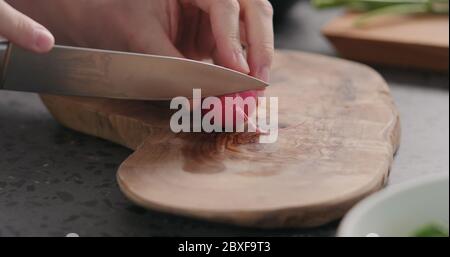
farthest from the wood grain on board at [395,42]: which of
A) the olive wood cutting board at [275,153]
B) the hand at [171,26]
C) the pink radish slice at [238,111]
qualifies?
the pink radish slice at [238,111]

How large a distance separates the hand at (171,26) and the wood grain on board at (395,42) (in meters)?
0.35

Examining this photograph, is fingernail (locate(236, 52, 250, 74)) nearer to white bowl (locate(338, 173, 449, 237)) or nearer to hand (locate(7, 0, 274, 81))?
hand (locate(7, 0, 274, 81))

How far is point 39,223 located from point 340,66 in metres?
0.61

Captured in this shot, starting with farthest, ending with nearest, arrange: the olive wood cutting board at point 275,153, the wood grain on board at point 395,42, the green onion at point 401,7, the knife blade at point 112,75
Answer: the green onion at point 401,7 → the wood grain on board at point 395,42 → the knife blade at point 112,75 → the olive wood cutting board at point 275,153

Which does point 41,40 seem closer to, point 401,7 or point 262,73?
point 262,73

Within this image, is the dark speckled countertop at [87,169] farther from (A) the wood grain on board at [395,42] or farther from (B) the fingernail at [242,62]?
(B) the fingernail at [242,62]

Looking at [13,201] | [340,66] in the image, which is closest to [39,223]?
[13,201]

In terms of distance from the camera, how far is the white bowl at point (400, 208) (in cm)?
66

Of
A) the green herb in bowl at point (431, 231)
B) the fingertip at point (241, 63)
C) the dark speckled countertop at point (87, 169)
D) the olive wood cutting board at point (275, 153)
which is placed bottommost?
the dark speckled countertop at point (87, 169)

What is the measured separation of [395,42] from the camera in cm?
137

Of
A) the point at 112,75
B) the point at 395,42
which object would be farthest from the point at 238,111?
the point at 395,42

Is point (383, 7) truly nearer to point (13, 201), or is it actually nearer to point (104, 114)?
point (104, 114)

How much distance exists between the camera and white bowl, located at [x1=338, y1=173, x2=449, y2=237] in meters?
0.66

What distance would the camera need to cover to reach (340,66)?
1.23 metres
